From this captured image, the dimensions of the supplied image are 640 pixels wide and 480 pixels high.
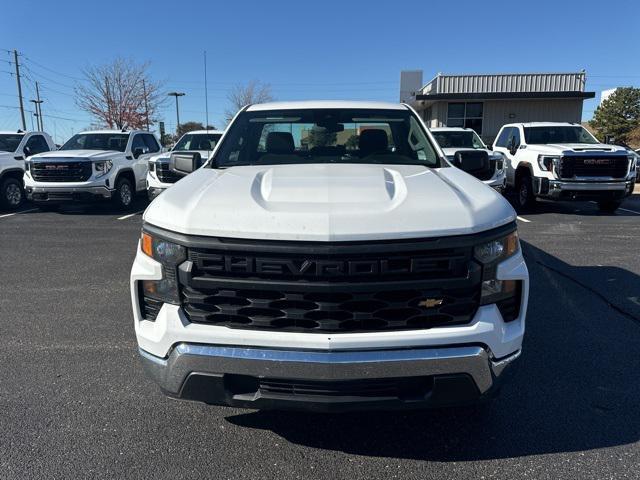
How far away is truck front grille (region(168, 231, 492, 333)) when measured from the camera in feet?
6.98

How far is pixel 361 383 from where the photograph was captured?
7.02 ft

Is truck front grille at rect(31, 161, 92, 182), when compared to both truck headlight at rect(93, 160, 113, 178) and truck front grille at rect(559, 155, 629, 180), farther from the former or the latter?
truck front grille at rect(559, 155, 629, 180)

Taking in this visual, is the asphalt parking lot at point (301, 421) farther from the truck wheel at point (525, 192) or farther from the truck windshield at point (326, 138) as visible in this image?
the truck wheel at point (525, 192)

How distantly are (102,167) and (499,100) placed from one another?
21.3 meters

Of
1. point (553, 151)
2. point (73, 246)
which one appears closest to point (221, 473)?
point (73, 246)

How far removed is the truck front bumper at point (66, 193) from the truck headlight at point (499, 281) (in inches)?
400

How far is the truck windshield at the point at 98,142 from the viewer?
12.0 m

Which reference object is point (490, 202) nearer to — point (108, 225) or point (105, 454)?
point (105, 454)

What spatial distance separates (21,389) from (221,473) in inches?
65.5

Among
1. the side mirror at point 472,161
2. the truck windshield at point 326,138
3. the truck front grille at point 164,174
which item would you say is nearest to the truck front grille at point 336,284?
the truck windshield at point 326,138

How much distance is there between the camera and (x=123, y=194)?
37.7 feet

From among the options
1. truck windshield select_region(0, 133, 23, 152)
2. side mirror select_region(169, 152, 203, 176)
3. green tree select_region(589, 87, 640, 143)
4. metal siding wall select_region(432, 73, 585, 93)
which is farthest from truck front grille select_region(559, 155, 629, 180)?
green tree select_region(589, 87, 640, 143)

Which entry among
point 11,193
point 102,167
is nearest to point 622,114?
point 102,167

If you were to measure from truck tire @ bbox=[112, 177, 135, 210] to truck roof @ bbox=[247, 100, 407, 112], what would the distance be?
7.86 metres
